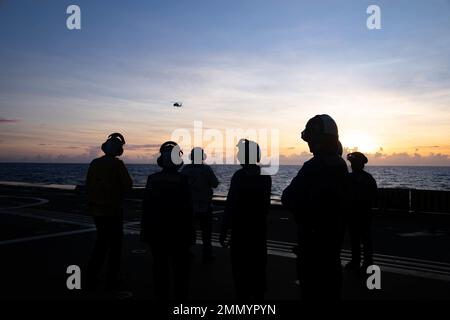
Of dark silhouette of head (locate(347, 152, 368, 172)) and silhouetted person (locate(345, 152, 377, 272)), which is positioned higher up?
dark silhouette of head (locate(347, 152, 368, 172))

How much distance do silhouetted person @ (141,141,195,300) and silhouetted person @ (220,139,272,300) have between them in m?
0.54

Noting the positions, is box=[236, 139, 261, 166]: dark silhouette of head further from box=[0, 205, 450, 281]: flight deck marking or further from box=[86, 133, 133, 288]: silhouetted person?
box=[0, 205, 450, 281]: flight deck marking

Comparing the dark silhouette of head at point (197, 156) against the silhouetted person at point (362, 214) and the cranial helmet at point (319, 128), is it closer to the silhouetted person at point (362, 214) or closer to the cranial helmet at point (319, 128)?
the silhouetted person at point (362, 214)

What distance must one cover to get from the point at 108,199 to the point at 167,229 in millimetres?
1655

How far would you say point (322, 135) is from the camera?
3.33 meters

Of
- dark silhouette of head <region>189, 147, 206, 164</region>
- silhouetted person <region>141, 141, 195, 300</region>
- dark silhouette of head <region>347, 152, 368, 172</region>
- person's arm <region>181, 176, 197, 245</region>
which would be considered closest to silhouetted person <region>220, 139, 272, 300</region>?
person's arm <region>181, 176, 197, 245</region>

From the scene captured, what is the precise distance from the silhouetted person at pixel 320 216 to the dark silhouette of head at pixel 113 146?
3.41 metres

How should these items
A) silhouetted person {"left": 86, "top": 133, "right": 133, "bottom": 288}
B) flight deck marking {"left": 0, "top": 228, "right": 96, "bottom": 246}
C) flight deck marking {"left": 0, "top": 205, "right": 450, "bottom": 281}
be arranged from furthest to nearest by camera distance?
flight deck marking {"left": 0, "top": 228, "right": 96, "bottom": 246}, flight deck marking {"left": 0, "top": 205, "right": 450, "bottom": 281}, silhouetted person {"left": 86, "top": 133, "right": 133, "bottom": 288}

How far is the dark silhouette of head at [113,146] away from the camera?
229 inches

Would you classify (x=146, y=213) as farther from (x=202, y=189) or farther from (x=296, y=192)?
(x=202, y=189)

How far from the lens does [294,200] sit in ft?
10.6

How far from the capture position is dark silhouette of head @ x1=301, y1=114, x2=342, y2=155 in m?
3.33

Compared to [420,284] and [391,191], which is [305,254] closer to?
[420,284]

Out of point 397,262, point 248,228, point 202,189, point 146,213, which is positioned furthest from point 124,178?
point 397,262
